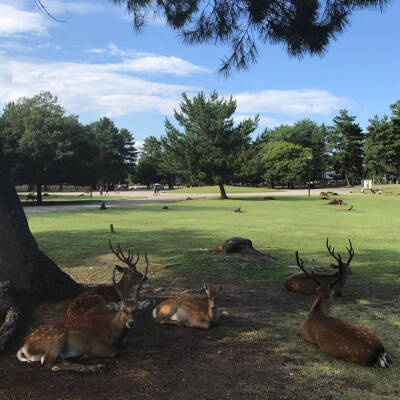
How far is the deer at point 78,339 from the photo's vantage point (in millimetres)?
3910

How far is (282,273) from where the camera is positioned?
8117 millimetres

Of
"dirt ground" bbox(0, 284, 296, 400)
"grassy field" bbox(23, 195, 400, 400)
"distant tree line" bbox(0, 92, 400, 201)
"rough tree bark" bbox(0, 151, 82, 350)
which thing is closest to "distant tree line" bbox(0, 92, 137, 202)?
"distant tree line" bbox(0, 92, 400, 201)

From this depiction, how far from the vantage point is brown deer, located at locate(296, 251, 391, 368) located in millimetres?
3932

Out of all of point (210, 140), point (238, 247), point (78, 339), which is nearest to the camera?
point (78, 339)

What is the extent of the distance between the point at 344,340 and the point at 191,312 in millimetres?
1829

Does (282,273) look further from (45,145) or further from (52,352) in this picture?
(45,145)

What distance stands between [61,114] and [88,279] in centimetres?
2967

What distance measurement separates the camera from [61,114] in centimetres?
3441

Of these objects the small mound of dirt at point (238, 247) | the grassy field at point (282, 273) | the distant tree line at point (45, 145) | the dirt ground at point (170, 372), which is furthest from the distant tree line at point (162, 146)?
the dirt ground at point (170, 372)

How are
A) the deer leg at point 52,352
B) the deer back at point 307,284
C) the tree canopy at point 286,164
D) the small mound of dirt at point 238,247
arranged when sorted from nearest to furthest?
1. the deer leg at point 52,352
2. the deer back at point 307,284
3. the small mound of dirt at point 238,247
4. the tree canopy at point 286,164

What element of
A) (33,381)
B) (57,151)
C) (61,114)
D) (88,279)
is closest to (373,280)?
(88,279)

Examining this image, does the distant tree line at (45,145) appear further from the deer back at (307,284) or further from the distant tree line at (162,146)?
the deer back at (307,284)

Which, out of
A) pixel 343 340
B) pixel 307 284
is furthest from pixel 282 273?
pixel 343 340

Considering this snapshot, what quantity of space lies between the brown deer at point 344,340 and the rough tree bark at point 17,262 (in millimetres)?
3362
